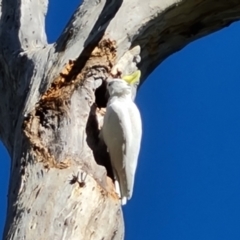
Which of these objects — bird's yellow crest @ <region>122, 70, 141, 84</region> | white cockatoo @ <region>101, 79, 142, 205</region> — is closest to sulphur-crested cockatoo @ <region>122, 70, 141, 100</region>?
bird's yellow crest @ <region>122, 70, 141, 84</region>

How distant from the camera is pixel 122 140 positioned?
177 centimetres

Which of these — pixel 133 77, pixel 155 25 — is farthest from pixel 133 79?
pixel 155 25

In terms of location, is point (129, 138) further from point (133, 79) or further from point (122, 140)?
point (133, 79)

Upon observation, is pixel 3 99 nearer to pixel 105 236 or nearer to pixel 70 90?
pixel 70 90

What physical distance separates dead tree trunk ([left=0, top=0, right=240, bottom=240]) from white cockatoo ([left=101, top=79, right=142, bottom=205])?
0.03 metres

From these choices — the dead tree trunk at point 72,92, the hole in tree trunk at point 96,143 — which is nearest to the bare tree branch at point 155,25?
the dead tree trunk at point 72,92

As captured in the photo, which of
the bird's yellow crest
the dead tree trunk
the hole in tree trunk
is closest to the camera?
the dead tree trunk

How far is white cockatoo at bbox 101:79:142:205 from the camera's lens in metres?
1.75

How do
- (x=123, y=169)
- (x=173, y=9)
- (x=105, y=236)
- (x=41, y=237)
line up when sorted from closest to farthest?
(x=41, y=237) < (x=105, y=236) < (x=123, y=169) < (x=173, y=9)

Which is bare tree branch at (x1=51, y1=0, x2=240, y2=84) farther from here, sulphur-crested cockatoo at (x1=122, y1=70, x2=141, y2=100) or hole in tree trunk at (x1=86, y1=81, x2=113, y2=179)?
hole in tree trunk at (x1=86, y1=81, x2=113, y2=179)

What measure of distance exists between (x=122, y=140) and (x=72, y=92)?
0.16 metres

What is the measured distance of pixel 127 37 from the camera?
6.39 ft

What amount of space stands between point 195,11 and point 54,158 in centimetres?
72

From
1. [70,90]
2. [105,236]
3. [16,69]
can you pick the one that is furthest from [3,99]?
[105,236]
